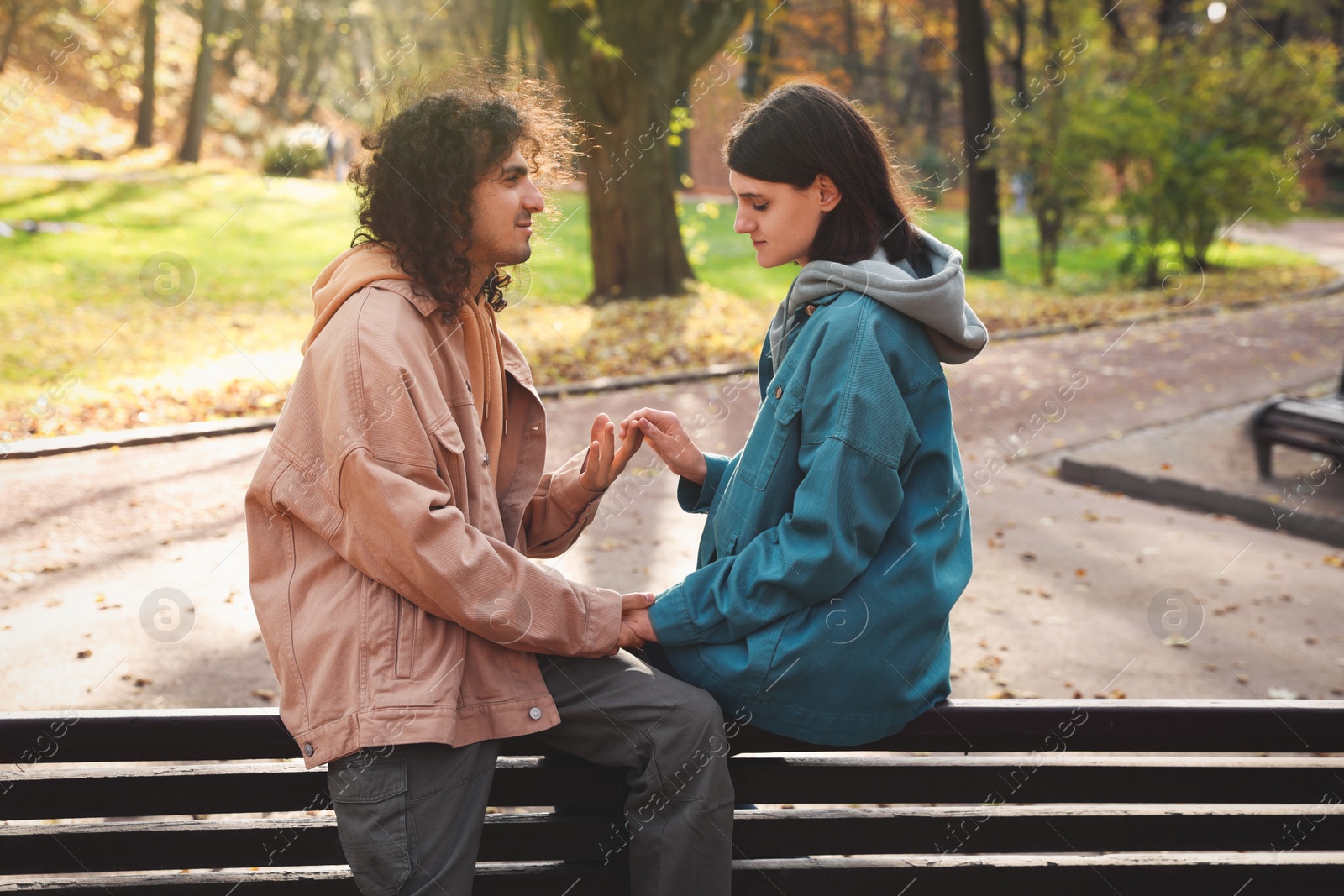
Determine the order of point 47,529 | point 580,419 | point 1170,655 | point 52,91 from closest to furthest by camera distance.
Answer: point 1170,655, point 47,529, point 580,419, point 52,91

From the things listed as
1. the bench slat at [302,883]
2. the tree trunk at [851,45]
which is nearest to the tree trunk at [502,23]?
the tree trunk at [851,45]

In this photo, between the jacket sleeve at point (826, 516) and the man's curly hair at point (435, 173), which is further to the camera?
the man's curly hair at point (435, 173)

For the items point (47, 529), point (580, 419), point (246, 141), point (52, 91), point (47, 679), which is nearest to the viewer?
point (47, 679)

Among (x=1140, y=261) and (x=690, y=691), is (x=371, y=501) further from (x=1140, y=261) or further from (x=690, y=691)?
(x=1140, y=261)

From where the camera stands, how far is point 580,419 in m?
7.93

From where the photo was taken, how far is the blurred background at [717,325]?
484 cm

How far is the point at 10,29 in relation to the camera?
2291 centimetres

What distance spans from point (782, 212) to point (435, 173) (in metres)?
0.70

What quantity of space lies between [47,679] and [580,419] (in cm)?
434

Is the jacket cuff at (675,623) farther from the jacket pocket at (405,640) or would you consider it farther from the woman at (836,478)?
the jacket pocket at (405,640)

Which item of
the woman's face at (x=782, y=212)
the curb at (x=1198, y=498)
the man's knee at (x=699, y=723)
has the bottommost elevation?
the curb at (x=1198, y=498)

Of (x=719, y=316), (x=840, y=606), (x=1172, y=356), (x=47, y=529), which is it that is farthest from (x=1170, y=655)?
(x=719, y=316)

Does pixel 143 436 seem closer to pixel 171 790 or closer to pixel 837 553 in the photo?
pixel 171 790

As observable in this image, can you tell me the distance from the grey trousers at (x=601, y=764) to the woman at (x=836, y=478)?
0.12m
